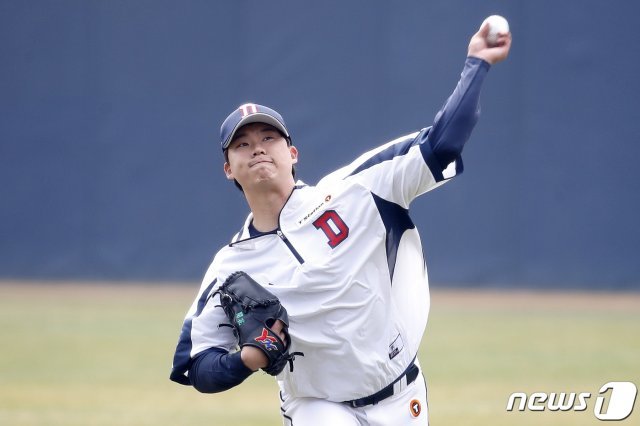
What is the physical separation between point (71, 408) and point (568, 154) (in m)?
8.40

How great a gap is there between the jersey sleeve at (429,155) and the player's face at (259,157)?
0.21m

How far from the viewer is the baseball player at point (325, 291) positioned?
398 cm

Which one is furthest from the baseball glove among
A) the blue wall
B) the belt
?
the blue wall

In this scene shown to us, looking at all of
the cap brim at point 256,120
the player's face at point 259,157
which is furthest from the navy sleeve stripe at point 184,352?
the cap brim at point 256,120

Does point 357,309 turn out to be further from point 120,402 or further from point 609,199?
point 609,199

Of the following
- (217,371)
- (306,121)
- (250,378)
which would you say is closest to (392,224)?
(217,371)

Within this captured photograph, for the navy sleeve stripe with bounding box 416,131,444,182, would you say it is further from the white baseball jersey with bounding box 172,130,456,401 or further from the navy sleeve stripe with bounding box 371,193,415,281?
the navy sleeve stripe with bounding box 371,193,415,281

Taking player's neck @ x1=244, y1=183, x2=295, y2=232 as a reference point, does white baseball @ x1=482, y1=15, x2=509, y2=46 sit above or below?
above

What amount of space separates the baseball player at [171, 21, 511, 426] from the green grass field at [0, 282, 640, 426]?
3.21 meters

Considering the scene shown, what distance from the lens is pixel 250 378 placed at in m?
9.57

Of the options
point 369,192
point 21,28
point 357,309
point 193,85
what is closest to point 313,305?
point 357,309

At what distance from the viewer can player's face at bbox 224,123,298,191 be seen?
13.7 feet

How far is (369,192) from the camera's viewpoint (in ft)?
13.3

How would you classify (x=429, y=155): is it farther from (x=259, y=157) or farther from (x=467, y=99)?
(x=259, y=157)
